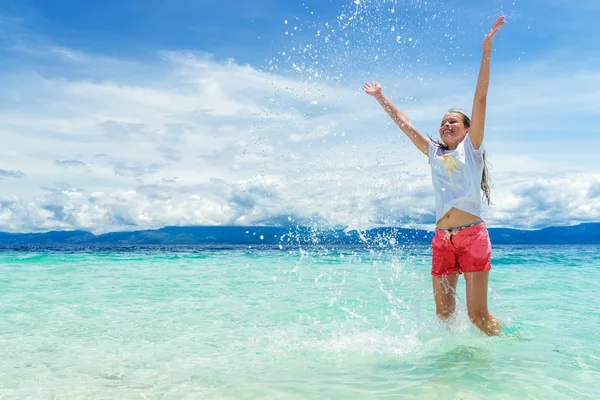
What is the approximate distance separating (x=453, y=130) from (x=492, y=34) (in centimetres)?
101

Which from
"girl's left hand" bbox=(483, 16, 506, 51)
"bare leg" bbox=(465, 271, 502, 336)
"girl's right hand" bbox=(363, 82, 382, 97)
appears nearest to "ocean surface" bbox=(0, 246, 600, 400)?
"bare leg" bbox=(465, 271, 502, 336)

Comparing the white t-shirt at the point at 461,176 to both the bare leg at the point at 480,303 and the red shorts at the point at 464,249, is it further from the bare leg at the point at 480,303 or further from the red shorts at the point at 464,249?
the bare leg at the point at 480,303

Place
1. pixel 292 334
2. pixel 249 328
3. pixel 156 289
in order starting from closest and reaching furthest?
pixel 292 334
pixel 249 328
pixel 156 289

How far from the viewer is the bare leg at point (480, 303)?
4867 mm

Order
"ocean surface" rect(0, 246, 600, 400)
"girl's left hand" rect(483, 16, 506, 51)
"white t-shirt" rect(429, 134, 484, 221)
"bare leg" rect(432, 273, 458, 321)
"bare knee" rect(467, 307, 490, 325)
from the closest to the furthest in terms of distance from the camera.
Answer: "ocean surface" rect(0, 246, 600, 400) → "girl's left hand" rect(483, 16, 506, 51) → "white t-shirt" rect(429, 134, 484, 221) → "bare knee" rect(467, 307, 490, 325) → "bare leg" rect(432, 273, 458, 321)

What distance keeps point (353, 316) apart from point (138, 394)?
4532 millimetres

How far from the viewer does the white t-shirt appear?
4.77 meters

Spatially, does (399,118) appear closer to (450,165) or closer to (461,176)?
(450,165)

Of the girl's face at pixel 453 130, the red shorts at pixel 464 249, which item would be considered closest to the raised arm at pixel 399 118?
the girl's face at pixel 453 130

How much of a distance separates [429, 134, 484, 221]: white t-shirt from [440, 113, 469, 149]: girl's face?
138 mm

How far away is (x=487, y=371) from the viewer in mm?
4348

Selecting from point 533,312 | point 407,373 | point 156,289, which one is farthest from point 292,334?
point 156,289

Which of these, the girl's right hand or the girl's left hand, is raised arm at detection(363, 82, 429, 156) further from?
the girl's left hand

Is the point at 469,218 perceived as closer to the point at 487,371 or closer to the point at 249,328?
the point at 487,371
